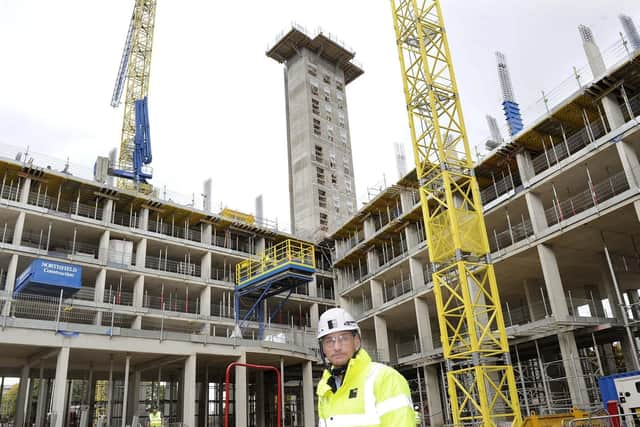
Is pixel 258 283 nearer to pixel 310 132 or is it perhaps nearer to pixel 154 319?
pixel 154 319

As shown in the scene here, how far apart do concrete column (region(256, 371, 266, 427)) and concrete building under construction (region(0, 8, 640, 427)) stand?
82 mm

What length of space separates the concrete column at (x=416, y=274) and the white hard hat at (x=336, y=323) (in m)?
31.8

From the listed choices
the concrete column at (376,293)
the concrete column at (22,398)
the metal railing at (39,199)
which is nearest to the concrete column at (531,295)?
the concrete column at (376,293)

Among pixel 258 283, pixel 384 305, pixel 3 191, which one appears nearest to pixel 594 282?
pixel 384 305

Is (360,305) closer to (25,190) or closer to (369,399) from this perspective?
(25,190)

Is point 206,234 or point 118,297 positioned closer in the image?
point 118,297

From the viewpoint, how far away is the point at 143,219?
38.1m

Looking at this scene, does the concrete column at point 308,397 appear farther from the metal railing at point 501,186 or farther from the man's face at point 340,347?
the man's face at point 340,347

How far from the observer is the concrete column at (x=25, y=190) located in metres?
32.7

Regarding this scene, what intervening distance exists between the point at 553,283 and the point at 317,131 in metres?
43.3

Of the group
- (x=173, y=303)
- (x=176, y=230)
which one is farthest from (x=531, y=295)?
(x=176, y=230)

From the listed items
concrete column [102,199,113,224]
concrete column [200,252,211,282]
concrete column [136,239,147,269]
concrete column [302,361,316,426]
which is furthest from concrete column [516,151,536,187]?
A: concrete column [102,199,113,224]

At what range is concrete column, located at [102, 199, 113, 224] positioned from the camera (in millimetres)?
35781

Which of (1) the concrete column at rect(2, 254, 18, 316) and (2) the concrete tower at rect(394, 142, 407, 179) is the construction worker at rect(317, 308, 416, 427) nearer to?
(1) the concrete column at rect(2, 254, 18, 316)
